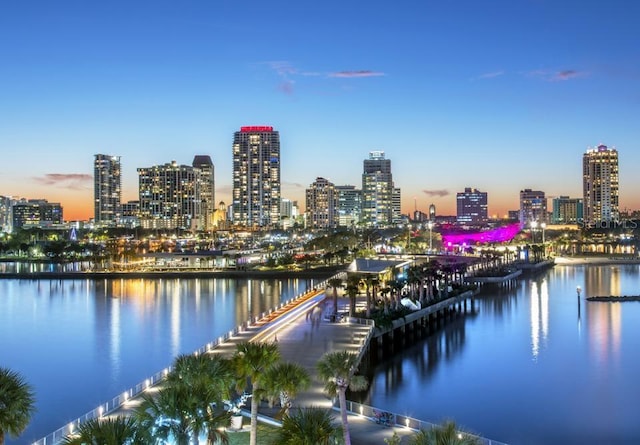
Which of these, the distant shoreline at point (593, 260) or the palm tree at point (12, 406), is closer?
the palm tree at point (12, 406)

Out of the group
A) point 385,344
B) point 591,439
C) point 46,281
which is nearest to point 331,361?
point 591,439

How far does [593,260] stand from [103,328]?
320ft

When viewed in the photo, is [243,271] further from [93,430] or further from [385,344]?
[93,430]

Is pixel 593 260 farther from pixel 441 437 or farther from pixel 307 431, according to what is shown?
pixel 441 437

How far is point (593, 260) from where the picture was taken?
402 ft

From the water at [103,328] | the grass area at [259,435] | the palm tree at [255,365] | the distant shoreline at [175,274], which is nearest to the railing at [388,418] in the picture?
the grass area at [259,435]

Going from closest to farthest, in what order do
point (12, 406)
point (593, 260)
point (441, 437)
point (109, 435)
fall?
point (109, 435)
point (441, 437)
point (12, 406)
point (593, 260)

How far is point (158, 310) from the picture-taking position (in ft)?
211

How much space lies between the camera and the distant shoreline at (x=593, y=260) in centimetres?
11944

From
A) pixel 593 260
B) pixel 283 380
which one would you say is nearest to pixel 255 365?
pixel 283 380

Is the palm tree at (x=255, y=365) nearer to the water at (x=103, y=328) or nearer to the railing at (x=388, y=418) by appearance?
the railing at (x=388, y=418)

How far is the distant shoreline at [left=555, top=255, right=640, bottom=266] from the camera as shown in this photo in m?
119

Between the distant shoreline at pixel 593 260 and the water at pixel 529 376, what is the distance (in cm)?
5803

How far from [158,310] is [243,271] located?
38466 mm
